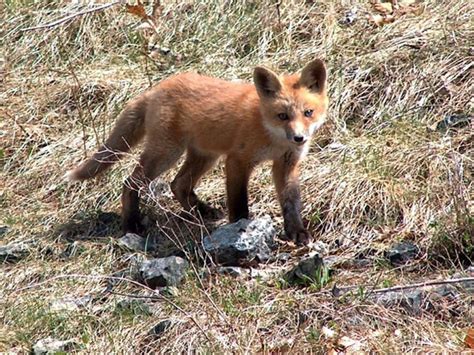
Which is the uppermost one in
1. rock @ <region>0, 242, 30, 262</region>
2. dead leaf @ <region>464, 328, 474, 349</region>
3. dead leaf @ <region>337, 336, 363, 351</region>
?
dead leaf @ <region>337, 336, 363, 351</region>

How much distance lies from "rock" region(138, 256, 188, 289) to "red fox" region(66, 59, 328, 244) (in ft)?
2.80

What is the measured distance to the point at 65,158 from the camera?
23.6 ft

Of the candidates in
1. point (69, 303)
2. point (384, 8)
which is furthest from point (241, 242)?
point (384, 8)

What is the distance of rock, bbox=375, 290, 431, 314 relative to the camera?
4.52m

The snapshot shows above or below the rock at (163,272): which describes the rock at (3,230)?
below

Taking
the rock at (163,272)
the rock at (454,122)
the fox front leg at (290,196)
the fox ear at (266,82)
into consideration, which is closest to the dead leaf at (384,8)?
the rock at (454,122)

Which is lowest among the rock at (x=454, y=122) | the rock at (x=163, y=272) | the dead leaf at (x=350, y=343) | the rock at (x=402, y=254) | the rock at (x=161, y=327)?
the rock at (x=402, y=254)

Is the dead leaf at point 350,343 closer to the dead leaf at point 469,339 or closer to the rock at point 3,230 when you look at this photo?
the dead leaf at point 469,339

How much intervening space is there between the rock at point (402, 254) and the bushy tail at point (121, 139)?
7.10ft

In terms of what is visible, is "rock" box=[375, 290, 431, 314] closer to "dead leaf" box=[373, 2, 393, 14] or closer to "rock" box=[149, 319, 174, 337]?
"rock" box=[149, 319, 174, 337]

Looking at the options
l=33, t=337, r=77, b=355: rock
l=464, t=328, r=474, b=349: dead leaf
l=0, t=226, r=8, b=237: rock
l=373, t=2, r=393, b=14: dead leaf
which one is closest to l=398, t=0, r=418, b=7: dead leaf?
l=373, t=2, r=393, b=14: dead leaf

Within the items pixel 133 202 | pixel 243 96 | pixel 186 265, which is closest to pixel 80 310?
pixel 186 265

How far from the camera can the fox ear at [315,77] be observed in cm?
607

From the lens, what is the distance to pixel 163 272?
17.1 ft
